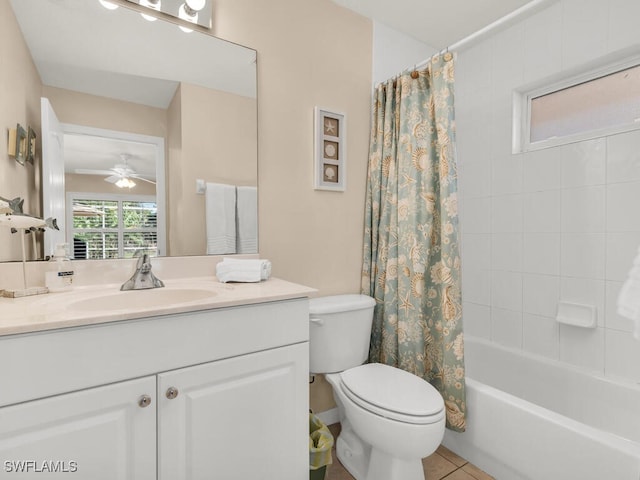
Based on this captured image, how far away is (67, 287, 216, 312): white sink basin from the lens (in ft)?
3.75

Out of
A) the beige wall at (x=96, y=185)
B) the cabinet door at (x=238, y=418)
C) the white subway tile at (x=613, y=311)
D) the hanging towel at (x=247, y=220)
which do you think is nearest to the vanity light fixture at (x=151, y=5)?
the beige wall at (x=96, y=185)

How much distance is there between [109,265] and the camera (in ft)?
4.45

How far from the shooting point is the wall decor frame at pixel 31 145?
1201mm

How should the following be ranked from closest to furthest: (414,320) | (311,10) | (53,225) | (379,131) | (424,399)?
(53,225) → (424,399) → (414,320) → (311,10) → (379,131)

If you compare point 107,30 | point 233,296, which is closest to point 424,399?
point 233,296

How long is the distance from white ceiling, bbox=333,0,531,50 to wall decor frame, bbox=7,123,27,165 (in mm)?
1666

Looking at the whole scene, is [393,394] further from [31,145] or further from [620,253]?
[31,145]

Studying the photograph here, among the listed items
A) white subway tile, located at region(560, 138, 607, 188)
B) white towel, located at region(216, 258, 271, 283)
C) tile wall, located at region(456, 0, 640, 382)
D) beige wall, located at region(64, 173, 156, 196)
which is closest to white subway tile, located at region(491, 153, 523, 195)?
tile wall, located at region(456, 0, 640, 382)

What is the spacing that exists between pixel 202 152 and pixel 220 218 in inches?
12.4

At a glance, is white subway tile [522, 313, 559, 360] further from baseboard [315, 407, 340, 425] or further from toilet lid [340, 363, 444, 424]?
baseboard [315, 407, 340, 425]

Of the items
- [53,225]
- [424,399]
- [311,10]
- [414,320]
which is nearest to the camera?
[53,225]

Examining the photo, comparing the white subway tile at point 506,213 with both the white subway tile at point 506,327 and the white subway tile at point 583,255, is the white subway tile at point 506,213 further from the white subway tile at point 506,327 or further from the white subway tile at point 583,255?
the white subway tile at point 506,327

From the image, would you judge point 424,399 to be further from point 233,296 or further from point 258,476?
point 233,296

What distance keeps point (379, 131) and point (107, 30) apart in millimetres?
→ 1371
